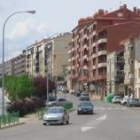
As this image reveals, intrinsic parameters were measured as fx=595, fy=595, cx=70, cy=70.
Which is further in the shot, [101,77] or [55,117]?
[101,77]

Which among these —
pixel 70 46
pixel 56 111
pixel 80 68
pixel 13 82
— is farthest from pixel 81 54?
pixel 56 111

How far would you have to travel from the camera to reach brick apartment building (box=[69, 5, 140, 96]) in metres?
137

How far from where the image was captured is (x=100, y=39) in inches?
5522

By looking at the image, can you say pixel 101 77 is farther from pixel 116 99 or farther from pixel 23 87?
pixel 23 87

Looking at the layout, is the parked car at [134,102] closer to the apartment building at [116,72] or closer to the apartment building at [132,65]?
the apartment building at [132,65]

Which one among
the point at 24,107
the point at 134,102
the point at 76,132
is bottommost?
the point at 76,132

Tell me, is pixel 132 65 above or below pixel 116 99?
above

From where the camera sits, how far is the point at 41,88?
10238 cm

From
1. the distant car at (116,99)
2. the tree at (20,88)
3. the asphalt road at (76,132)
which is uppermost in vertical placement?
the tree at (20,88)

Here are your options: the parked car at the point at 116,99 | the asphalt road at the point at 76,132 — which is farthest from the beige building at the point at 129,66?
the asphalt road at the point at 76,132

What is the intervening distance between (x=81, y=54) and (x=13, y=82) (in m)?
78.1

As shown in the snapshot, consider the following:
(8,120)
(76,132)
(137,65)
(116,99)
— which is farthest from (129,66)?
(76,132)

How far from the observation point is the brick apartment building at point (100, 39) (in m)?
137

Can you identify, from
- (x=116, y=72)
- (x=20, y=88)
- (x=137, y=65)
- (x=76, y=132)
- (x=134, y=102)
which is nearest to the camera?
(x=76, y=132)
